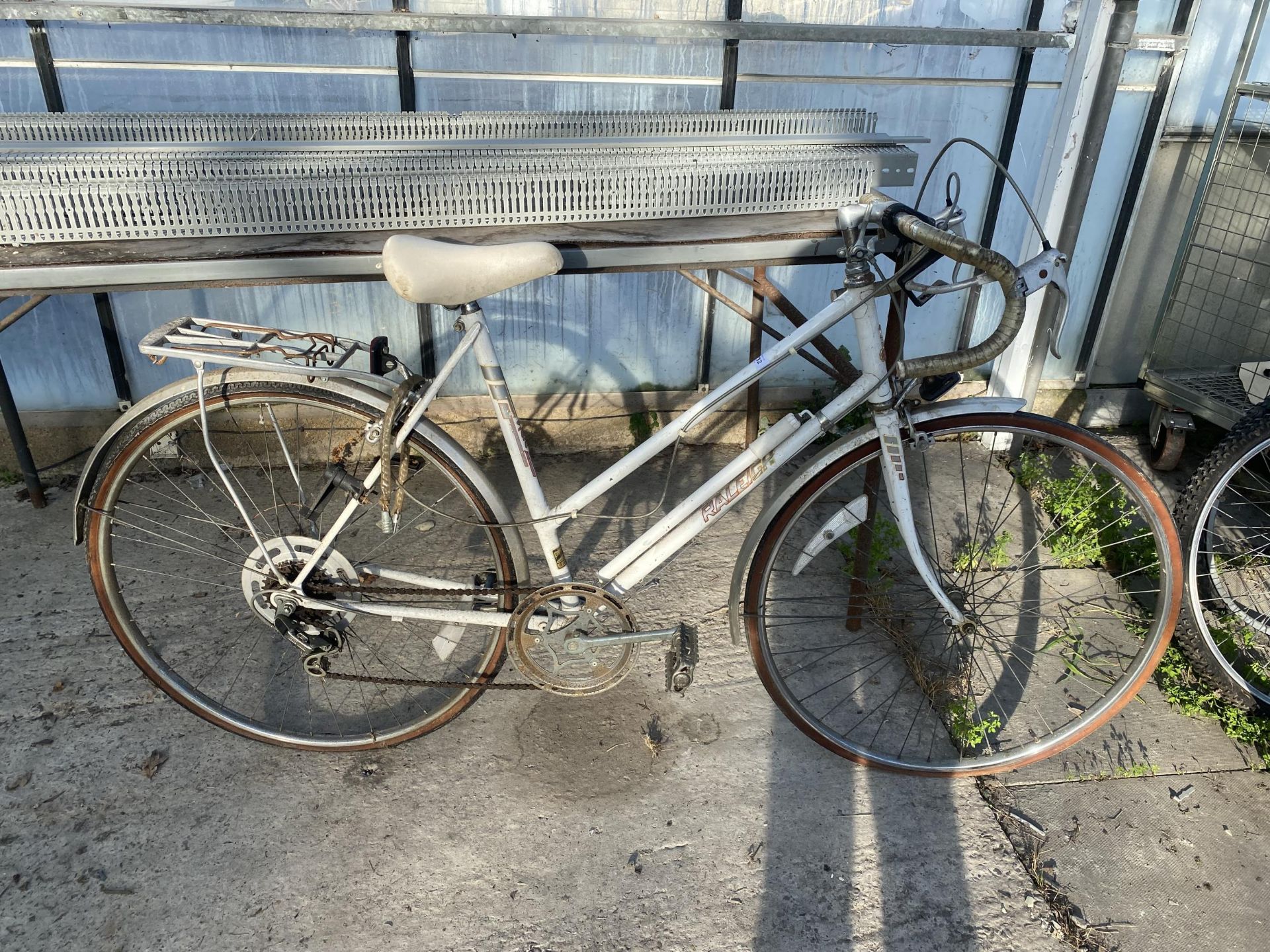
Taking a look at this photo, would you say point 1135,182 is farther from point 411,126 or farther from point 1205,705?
point 411,126

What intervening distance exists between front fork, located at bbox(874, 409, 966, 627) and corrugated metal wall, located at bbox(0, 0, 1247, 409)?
191 centimetres

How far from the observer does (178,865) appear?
240cm

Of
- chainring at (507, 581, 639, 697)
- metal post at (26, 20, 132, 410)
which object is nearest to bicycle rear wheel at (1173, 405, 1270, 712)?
chainring at (507, 581, 639, 697)

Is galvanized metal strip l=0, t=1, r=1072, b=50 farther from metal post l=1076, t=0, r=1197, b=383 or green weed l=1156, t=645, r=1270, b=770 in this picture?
green weed l=1156, t=645, r=1270, b=770

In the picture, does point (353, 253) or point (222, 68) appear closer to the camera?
point (353, 253)

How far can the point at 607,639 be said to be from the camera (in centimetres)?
253

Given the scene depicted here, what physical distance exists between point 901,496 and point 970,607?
22.2 inches

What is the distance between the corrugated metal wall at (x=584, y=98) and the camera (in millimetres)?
3408

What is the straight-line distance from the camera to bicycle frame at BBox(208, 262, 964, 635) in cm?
228

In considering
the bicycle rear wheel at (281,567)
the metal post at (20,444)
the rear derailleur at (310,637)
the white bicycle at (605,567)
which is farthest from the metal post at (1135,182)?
the metal post at (20,444)

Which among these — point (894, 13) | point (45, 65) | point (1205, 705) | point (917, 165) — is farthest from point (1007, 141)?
point (45, 65)

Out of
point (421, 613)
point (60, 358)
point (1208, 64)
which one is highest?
point (1208, 64)

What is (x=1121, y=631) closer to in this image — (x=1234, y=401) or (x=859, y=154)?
(x=1234, y=401)

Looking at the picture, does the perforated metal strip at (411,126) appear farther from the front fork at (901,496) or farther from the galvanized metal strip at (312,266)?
the front fork at (901,496)
